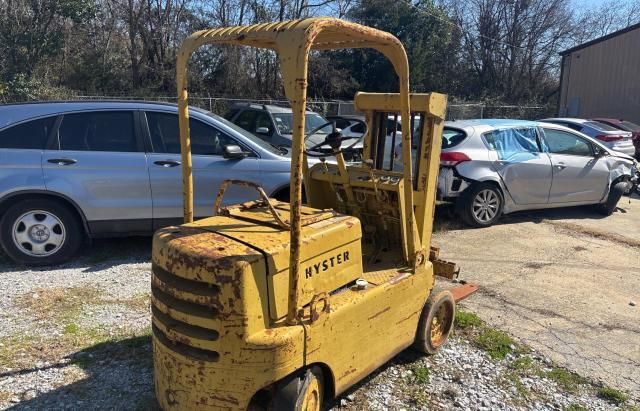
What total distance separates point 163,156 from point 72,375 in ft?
9.52

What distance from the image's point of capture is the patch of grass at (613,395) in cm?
361

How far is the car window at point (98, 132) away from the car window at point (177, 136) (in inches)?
9.5

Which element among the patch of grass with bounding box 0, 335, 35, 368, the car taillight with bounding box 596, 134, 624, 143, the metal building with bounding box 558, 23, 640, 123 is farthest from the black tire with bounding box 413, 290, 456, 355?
the metal building with bounding box 558, 23, 640, 123

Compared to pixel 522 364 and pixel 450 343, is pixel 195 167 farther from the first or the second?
pixel 522 364

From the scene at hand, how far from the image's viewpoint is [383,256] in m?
3.91

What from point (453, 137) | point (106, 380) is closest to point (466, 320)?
point (106, 380)

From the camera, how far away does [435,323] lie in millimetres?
4172

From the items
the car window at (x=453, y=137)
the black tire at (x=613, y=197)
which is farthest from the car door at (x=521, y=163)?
the black tire at (x=613, y=197)

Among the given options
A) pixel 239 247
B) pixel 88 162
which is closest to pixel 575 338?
pixel 239 247

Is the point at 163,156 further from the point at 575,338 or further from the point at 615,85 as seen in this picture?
the point at 615,85

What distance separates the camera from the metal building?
23.6m

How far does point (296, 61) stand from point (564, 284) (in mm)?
4633

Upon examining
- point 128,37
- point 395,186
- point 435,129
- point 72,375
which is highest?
point 128,37

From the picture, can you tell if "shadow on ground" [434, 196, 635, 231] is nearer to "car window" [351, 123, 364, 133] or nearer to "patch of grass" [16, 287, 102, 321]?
"car window" [351, 123, 364, 133]
